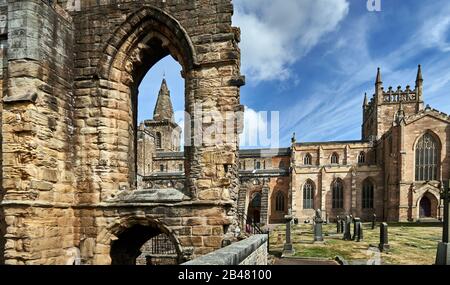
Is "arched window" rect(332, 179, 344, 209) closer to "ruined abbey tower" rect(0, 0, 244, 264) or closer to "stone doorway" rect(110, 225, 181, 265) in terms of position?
"stone doorway" rect(110, 225, 181, 265)

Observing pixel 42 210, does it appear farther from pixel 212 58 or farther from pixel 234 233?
pixel 212 58

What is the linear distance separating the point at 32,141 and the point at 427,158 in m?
35.8

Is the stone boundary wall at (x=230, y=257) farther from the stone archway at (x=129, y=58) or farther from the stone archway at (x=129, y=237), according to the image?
the stone archway at (x=129, y=58)

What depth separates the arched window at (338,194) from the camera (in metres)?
35.5

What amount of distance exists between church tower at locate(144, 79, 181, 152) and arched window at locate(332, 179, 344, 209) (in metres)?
23.4

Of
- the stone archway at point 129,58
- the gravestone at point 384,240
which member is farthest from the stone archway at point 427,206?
the stone archway at point 129,58

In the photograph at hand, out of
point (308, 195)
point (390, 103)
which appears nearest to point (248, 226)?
point (308, 195)

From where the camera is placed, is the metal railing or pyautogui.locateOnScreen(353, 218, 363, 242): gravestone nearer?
the metal railing

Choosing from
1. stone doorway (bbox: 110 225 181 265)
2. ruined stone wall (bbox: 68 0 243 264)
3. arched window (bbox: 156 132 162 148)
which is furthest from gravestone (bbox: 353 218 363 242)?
arched window (bbox: 156 132 162 148)

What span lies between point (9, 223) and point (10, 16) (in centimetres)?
395

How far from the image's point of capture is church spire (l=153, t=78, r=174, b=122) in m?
42.5

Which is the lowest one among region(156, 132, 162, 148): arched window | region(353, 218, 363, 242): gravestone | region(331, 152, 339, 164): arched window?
region(353, 218, 363, 242): gravestone

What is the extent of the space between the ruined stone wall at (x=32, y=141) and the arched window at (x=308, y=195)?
1316 inches
